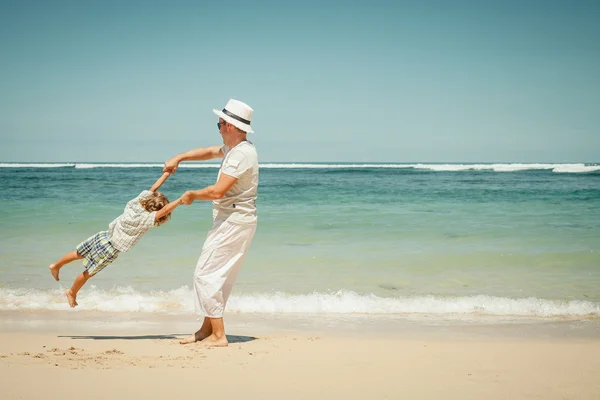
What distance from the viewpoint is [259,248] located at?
9.53 m

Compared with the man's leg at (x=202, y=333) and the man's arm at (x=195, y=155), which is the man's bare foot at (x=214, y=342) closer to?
the man's leg at (x=202, y=333)

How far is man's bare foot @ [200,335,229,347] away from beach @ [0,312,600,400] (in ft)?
0.26

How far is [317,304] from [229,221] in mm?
2282

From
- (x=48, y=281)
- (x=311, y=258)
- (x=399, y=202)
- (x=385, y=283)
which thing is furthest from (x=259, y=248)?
(x=399, y=202)

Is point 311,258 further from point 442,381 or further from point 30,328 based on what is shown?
point 442,381

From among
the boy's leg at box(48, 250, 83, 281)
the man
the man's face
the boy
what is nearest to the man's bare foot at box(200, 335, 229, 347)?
the man

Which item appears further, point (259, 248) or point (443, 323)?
point (259, 248)

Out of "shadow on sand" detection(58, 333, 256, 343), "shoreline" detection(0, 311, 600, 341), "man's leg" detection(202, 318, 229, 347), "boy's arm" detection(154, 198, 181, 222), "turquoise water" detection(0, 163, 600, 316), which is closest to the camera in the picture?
"boy's arm" detection(154, 198, 181, 222)

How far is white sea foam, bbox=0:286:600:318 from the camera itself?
5906 millimetres

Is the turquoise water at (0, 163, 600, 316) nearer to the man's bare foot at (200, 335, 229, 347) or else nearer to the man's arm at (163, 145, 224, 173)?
the man's bare foot at (200, 335, 229, 347)

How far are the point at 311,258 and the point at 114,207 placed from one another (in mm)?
9886

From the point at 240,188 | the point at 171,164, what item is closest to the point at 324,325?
the point at 240,188

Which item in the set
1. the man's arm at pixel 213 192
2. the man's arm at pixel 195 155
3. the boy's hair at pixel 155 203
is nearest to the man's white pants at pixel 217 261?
the man's arm at pixel 213 192

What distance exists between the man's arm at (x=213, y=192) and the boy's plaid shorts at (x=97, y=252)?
3.12ft
